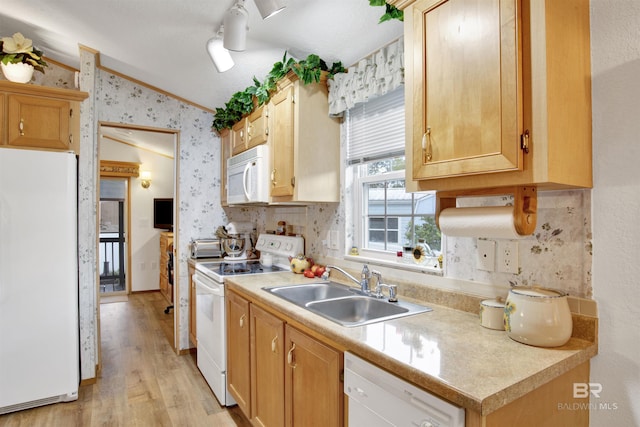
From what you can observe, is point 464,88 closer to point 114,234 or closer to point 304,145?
point 304,145

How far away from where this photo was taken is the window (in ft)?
6.39

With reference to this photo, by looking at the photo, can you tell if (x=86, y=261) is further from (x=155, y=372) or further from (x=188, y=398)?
(x=188, y=398)

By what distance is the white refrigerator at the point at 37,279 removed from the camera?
7.75 ft

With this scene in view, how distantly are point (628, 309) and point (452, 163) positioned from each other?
665mm

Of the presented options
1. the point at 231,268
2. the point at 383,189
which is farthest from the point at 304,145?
the point at 231,268

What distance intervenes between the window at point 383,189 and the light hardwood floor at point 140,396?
4.78 feet

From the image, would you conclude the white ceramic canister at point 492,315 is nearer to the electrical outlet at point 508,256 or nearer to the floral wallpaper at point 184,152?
the electrical outlet at point 508,256

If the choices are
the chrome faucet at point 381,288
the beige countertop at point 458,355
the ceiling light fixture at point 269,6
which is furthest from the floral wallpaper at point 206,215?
the ceiling light fixture at point 269,6

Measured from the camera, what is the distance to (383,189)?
2.17 meters

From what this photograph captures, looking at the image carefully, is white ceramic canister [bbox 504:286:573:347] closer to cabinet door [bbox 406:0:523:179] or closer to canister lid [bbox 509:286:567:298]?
canister lid [bbox 509:286:567:298]

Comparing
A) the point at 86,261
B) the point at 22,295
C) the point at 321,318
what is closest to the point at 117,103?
the point at 86,261

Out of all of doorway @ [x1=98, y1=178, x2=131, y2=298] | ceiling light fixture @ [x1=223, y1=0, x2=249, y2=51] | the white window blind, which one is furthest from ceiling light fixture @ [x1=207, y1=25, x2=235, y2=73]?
doorway @ [x1=98, y1=178, x2=131, y2=298]

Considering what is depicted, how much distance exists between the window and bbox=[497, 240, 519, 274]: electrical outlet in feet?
1.34

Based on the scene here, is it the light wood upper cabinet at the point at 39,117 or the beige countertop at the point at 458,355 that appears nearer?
the beige countertop at the point at 458,355
